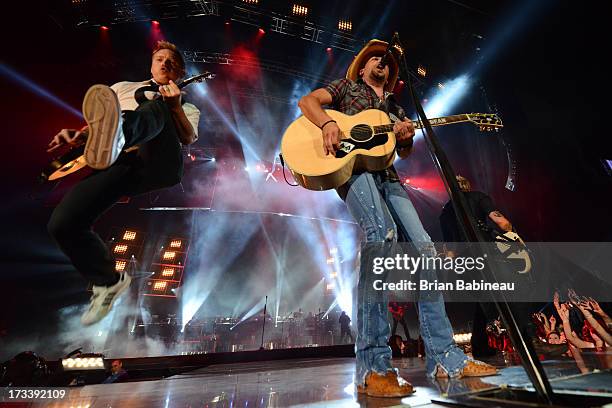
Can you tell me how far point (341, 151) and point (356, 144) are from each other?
0.43 ft

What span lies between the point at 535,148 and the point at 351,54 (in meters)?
6.15

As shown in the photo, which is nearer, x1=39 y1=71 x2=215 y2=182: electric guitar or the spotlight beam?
x1=39 y1=71 x2=215 y2=182: electric guitar

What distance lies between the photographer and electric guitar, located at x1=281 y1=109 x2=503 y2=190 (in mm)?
2020

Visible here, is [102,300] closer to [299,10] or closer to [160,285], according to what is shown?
[299,10]

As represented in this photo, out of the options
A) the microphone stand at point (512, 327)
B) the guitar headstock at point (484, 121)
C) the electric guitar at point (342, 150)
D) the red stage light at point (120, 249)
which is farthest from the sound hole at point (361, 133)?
the red stage light at point (120, 249)

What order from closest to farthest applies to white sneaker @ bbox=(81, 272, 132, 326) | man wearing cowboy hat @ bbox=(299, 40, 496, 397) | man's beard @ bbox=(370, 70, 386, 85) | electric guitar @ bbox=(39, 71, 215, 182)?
man wearing cowboy hat @ bbox=(299, 40, 496, 397) → white sneaker @ bbox=(81, 272, 132, 326) → electric guitar @ bbox=(39, 71, 215, 182) → man's beard @ bbox=(370, 70, 386, 85)

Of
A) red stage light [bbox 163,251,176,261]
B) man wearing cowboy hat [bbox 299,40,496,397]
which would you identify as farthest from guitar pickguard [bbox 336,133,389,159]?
red stage light [bbox 163,251,176,261]

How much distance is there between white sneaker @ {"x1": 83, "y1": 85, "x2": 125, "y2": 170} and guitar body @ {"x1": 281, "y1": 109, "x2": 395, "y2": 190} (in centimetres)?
137

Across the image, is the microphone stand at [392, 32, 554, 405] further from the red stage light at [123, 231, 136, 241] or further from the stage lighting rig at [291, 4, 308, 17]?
the red stage light at [123, 231, 136, 241]

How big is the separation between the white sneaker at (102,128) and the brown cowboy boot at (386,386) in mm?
2431

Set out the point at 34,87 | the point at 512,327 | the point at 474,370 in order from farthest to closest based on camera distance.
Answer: the point at 34,87 < the point at 474,370 < the point at 512,327

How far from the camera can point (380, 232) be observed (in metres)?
1.79

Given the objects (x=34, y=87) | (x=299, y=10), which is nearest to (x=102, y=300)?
(x=34, y=87)

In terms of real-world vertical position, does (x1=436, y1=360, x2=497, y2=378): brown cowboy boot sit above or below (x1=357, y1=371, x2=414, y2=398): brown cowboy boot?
above
